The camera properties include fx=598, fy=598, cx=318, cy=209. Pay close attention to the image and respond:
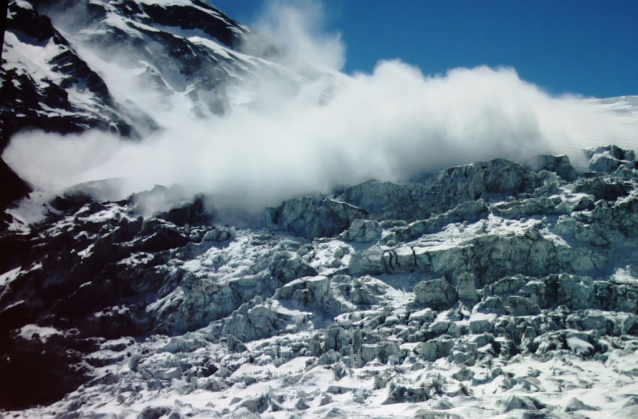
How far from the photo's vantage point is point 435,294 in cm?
9556

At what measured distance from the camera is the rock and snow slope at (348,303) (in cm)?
7156

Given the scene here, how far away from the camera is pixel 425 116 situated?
16438cm

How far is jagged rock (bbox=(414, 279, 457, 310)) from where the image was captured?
3748 inches

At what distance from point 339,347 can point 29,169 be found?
113 meters

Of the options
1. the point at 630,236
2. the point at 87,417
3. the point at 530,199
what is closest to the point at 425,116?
the point at 530,199

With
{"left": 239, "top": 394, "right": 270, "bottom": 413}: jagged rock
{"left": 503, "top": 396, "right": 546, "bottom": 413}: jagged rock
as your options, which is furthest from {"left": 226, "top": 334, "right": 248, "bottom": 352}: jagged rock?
{"left": 503, "top": 396, "right": 546, "bottom": 413}: jagged rock

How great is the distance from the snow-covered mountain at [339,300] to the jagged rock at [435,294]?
1.17 feet

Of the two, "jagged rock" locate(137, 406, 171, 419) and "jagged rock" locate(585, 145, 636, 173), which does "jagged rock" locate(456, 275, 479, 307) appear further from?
"jagged rock" locate(585, 145, 636, 173)

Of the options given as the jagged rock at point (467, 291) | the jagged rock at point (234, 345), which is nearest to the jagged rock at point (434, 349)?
the jagged rock at point (467, 291)

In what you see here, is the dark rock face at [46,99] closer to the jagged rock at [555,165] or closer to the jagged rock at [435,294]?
the jagged rock at [435,294]

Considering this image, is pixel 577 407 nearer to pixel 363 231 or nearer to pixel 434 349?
pixel 434 349

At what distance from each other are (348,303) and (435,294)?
47.5 feet

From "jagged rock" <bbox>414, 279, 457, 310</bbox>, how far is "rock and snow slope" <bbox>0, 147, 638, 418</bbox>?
23 cm

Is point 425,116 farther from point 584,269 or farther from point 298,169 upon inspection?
point 584,269
